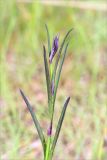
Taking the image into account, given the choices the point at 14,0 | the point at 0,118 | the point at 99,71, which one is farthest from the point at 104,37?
the point at 0,118

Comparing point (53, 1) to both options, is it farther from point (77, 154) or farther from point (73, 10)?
point (77, 154)

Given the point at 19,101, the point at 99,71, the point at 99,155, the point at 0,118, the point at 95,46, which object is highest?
the point at 95,46

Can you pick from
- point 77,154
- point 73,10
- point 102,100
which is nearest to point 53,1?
point 73,10

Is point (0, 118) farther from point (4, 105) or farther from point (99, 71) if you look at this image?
point (99, 71)

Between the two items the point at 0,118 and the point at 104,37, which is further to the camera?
the point at 104,37

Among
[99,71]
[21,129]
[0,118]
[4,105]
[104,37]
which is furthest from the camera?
[104,37]

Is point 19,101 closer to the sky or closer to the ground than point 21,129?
closer to the sky

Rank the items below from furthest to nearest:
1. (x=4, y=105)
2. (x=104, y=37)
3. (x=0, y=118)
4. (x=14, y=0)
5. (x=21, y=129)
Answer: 1. (x=14, y=0)
2. (x=104, y=37)
3. (x=4, y=105)
4. (x=0, y=118)
5. (x=21, y=129)
